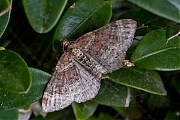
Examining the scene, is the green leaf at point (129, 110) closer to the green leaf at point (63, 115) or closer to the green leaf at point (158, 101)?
the green leaf at point (158, 101)

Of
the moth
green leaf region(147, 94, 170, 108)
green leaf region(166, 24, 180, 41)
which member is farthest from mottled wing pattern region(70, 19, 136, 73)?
green leaf region(147, 94, 170, 108)

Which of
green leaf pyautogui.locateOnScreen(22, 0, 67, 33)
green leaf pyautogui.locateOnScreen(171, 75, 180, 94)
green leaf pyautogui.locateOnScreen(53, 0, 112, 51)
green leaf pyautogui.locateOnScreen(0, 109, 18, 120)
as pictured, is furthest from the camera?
green leaf pyautogui.locateOnScreen(171, 75, 180, 94)

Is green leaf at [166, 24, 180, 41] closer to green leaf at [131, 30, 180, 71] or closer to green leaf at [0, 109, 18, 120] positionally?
green leaf at [131, 30, 180, 71]

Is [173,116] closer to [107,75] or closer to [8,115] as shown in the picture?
[107,75]

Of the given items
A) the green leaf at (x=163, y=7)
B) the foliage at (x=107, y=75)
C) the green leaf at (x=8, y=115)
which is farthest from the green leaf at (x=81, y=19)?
the green leaf at (x=8, y=115)

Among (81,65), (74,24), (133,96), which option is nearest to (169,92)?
(133,96)
